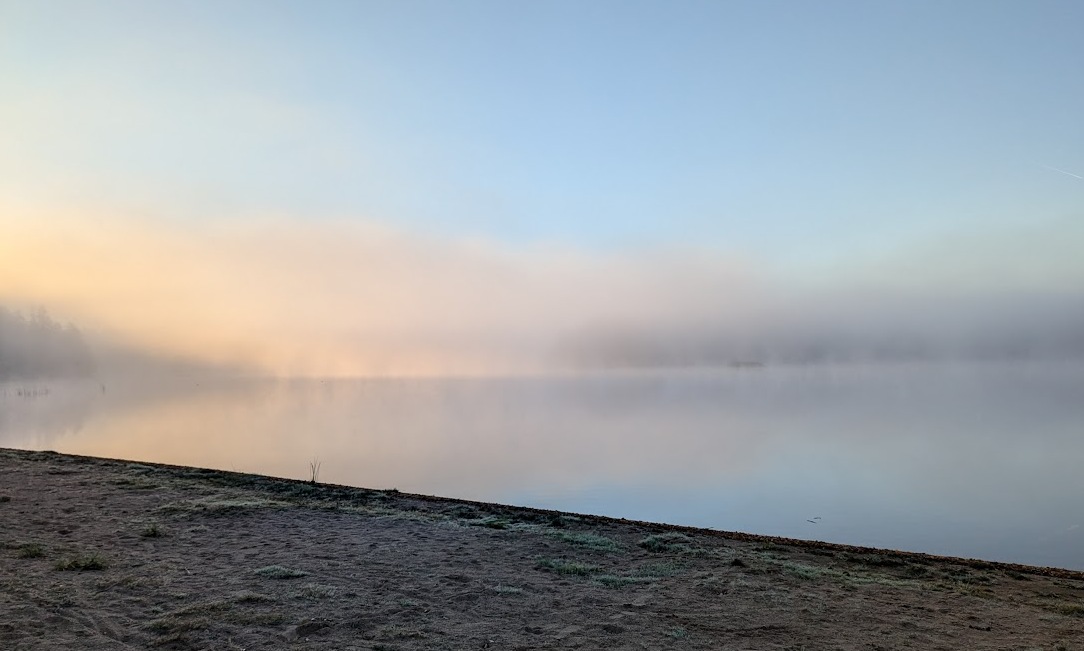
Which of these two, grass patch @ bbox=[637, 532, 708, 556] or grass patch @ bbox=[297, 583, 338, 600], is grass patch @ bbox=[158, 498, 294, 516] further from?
grass patch @ bbox=[637, 532, 708, 556]

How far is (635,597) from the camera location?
4.63m

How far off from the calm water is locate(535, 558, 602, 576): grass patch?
5.54 metres

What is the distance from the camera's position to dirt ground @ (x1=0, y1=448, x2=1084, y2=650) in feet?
12.5

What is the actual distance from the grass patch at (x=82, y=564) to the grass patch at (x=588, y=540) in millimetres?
3962

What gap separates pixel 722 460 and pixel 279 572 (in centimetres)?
1484

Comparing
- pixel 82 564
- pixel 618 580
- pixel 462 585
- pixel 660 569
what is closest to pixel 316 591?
pixel 462 585

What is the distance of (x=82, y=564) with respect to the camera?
4867 mm

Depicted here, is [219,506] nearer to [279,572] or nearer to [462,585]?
[279,572]

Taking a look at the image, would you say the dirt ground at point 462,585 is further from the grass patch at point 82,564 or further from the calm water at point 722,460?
the calm water at point 722,460

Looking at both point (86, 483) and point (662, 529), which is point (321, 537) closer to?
point (662, 529)

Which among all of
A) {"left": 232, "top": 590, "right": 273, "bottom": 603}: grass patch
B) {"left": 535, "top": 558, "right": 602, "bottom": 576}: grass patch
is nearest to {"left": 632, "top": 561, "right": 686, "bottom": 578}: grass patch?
{"left": 535, "top": 558, "right": 602, "bottom": 576}: grass patch

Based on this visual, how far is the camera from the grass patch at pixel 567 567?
523 cm

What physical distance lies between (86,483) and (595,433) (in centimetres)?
1840

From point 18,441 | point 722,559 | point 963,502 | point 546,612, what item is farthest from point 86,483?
point 18,441
